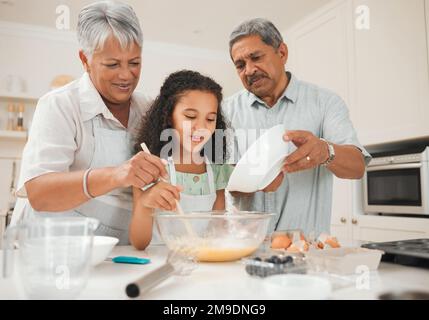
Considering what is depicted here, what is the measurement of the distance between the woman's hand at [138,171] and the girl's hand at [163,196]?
0.03m

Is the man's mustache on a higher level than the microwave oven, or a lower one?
higher

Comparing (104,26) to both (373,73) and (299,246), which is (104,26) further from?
(373,73)

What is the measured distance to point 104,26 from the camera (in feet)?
3.55

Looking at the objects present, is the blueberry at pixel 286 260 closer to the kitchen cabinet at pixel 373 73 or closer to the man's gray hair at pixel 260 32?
the man's gray hair at pixel 260 32

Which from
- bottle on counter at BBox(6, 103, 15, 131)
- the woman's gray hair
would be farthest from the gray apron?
bottle on counter at BBox(6, 103, 15, 131)

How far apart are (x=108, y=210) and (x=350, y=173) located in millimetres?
803

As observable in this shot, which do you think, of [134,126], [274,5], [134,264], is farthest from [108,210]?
[274,5]

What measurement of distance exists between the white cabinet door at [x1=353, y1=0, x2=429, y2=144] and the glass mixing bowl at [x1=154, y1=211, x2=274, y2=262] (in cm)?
172

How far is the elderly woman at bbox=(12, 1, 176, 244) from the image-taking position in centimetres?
97

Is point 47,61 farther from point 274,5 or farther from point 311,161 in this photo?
point 311,161

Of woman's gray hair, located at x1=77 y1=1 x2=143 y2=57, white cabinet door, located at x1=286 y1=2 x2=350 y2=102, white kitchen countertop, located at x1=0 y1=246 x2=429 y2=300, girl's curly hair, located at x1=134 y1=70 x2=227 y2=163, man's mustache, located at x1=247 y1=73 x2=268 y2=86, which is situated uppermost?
white cabinet door, located at x1=286 y1=2 x2=350 y2=102

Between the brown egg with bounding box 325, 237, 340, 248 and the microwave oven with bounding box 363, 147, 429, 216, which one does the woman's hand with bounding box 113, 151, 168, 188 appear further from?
the microwave oven with bounding box 363, 147, 429, 216

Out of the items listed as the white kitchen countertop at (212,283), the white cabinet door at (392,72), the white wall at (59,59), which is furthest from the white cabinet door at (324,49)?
the white kitchen countertop at (212,283)
